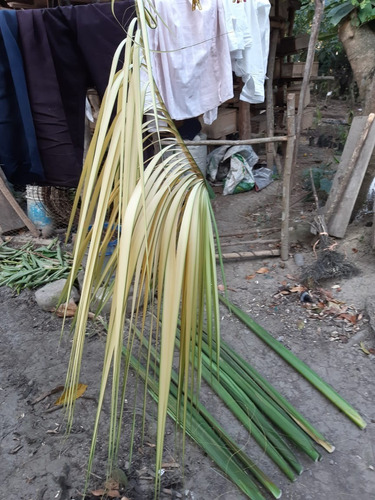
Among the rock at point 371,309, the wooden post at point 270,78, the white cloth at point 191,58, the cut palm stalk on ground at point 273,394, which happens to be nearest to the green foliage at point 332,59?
the wooden post at point 270,78

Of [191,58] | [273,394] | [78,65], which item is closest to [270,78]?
[191,58]

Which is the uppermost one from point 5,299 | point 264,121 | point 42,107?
point 42,107

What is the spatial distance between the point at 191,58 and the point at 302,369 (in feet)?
7.68

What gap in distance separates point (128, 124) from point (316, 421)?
1834mm

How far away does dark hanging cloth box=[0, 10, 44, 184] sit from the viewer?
2447 millimetres

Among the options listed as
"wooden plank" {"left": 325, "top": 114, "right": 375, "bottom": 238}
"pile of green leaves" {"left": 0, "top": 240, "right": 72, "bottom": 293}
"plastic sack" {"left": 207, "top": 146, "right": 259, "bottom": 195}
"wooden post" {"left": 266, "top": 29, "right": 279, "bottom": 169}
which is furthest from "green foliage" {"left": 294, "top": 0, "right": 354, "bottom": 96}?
"pile of green leaves" {"left": 0, "top": 240, "right": 72, "bottom": 293}

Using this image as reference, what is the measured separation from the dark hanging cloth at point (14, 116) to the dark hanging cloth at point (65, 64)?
0.06 m

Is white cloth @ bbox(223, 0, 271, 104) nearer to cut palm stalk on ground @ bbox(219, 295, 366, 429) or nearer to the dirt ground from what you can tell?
the dirt ground

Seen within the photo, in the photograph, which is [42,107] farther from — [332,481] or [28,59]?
[332,481]

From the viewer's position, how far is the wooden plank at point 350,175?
3189 mm

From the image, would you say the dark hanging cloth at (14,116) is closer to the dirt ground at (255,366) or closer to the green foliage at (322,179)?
the dirt ground at (255,366)

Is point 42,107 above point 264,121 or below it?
above

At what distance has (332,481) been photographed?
1704 millimetres

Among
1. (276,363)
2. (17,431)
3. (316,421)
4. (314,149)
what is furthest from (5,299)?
(314,149)
